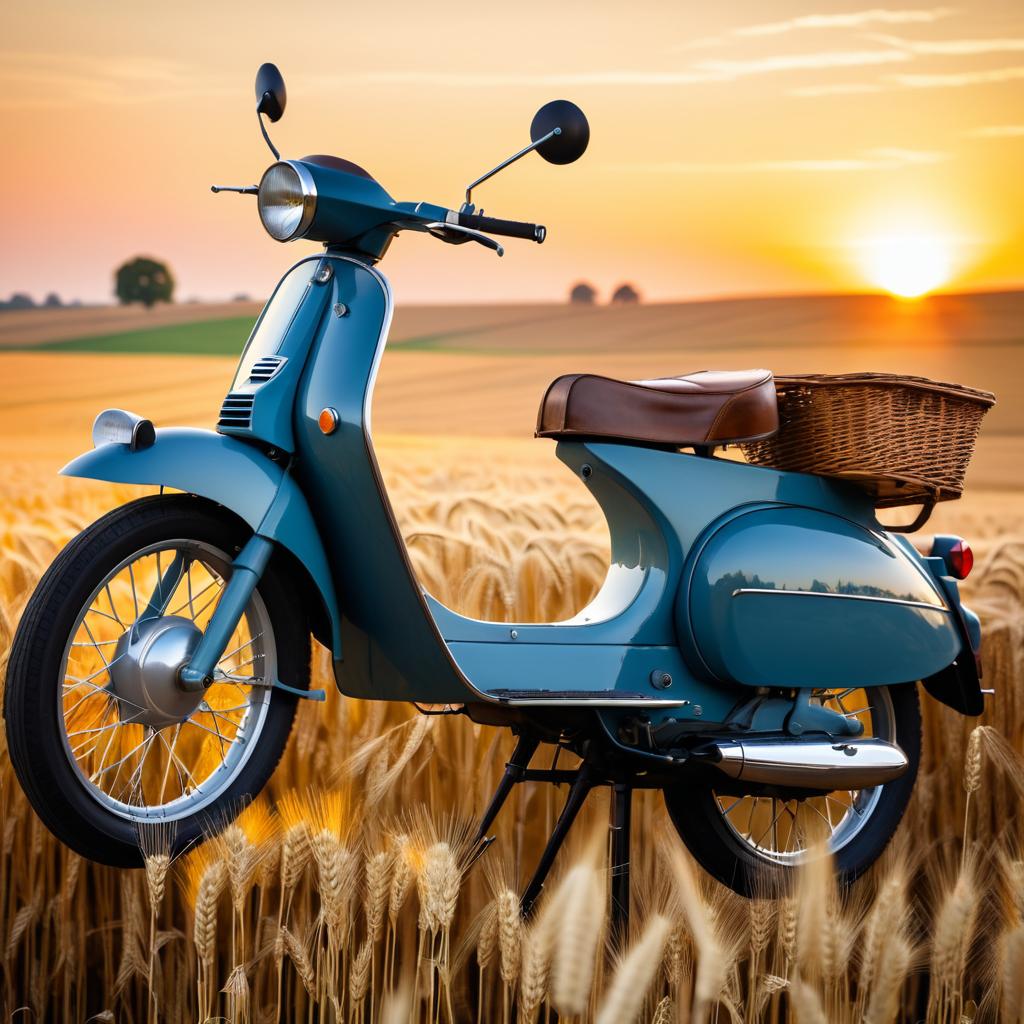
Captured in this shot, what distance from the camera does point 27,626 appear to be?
2447 millimetres

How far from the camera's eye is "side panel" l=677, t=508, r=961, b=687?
3.17m

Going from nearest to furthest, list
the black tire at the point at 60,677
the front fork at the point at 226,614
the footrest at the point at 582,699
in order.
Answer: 1. the black tire at the point at 60,677
2. the front fork at the point at 226,614
3. the footrest at the point at 582,699

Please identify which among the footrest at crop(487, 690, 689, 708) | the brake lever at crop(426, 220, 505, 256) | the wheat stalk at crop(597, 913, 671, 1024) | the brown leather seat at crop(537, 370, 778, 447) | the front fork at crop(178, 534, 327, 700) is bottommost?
the wheat stalk at crop(597, 913, 671, 1024)

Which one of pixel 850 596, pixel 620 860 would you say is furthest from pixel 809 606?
pixel 620 860

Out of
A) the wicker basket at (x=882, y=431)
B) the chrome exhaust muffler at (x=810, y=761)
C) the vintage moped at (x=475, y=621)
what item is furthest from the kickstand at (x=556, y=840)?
the wicker basket at (x=882, y=431)

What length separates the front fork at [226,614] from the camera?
254 cm

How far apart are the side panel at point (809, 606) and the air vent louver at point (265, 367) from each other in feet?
3.63

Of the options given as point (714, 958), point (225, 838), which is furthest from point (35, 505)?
point (714, 958)

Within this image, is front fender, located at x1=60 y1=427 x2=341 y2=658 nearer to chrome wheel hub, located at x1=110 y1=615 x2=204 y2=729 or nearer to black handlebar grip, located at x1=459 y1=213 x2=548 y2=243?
chrome wheel hub, located at x1=110 y1=615 x2=204 y2=729

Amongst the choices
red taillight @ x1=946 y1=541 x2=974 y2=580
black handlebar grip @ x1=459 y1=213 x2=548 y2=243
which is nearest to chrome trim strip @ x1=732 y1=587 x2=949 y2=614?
red taillight @ x1=946 y1=541 x2=974 y2=580

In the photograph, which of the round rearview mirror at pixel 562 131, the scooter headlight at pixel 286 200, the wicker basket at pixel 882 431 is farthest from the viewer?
the wicker basket at pixel 882 431

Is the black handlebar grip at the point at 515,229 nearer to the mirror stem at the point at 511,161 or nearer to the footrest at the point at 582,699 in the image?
the mirror stem at the point at 511,161

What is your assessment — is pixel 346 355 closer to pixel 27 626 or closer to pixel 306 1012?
pixel 27 626

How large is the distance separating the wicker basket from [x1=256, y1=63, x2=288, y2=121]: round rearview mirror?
4.51 ft
